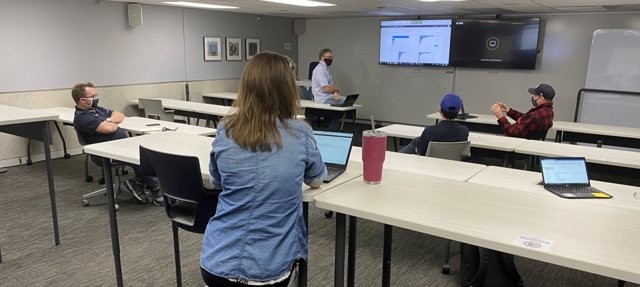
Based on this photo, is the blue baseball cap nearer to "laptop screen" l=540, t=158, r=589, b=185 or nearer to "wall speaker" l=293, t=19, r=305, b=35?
"laptop screen" l=540, t=158, r=589, b=185

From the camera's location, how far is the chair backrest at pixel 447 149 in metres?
3.30

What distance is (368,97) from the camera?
8953 mm

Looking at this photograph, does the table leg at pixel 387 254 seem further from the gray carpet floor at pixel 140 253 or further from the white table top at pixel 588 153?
the white table top at pixel 588 153

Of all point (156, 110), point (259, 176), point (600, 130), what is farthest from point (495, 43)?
point (259, 176)

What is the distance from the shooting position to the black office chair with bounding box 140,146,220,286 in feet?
6.23

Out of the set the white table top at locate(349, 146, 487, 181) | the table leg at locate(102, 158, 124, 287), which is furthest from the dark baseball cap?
the table leg at locate(102, 158, 124, 287)

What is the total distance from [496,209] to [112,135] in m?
3.52

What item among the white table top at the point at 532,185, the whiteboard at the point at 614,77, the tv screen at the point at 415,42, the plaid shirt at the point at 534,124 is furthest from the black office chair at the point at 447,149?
the tv screen at the point at 415,42

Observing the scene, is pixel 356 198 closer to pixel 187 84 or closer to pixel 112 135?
pixel 112 135

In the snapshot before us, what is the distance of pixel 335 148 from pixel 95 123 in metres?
2.74

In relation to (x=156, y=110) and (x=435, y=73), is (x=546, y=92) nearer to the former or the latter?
(x=435, y=73)

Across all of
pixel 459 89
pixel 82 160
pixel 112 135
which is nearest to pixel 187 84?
pixel 82 160

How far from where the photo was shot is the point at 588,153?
358 cm

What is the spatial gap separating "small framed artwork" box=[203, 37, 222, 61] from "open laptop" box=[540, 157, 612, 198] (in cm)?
628
